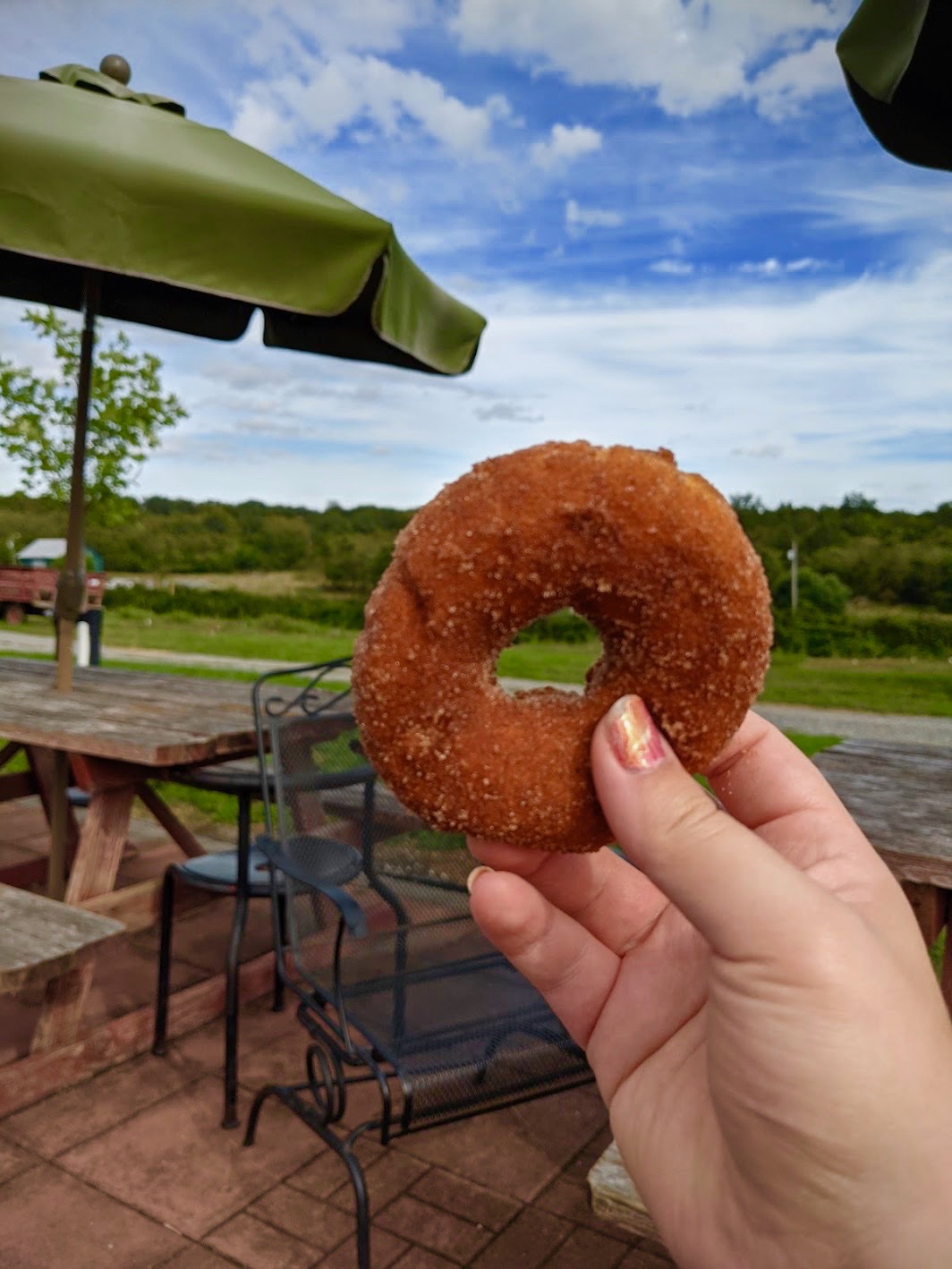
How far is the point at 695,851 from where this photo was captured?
46.1 inches

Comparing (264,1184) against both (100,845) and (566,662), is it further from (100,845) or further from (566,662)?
(566,662)

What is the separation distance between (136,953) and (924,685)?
526 inches

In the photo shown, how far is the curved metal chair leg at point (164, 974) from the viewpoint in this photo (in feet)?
10.5

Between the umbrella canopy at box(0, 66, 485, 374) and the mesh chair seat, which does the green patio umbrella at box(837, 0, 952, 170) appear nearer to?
the umbrella canopy at box(0, 66, 485, 374)

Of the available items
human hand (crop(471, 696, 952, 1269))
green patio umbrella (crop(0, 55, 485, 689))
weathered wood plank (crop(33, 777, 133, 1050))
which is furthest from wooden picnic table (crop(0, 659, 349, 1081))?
human hand (crop(471, 696, 952, 1269))

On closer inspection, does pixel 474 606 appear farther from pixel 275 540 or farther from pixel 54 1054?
pixel 275 540

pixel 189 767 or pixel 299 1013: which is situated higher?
pixel 189 767

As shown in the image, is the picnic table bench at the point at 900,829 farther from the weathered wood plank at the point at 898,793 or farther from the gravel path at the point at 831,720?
the gravel path at the point at 831,720

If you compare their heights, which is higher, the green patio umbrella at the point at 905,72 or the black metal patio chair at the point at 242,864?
the green patio umbrella at the point at 905,72

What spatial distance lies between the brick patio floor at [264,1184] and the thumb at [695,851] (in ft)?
5.51

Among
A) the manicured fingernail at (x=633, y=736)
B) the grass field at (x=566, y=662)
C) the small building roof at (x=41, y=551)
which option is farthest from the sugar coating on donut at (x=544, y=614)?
the small building roof at (x=41, y=551)

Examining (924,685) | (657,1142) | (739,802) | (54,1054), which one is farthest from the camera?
(924,685)

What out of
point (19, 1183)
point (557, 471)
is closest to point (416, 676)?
point (557, 471)

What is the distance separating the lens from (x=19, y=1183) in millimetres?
2584
